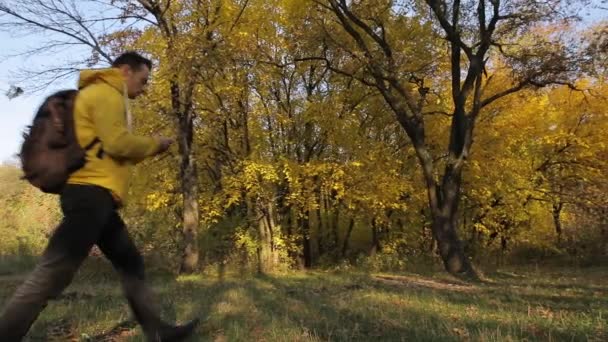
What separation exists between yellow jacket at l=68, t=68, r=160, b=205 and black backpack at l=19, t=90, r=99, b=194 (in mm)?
40

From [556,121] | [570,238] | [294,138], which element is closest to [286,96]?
[294,138]

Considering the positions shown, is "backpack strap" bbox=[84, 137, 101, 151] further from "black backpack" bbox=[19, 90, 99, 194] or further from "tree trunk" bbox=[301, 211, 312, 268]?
"tree trunk" bbox=[301, 211, 312, 268]

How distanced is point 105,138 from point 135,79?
595 mm

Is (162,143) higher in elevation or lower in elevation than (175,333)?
higher

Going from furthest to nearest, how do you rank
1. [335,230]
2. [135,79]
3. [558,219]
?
[335,230], [558,219], [135,79]

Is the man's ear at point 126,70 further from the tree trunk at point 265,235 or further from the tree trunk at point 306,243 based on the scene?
the tree trunk at point 306,243

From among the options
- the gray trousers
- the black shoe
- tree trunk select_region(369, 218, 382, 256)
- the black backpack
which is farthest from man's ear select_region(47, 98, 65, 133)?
tree trunk select_region(369, 218, 382, 256)

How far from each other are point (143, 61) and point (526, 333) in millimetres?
3525

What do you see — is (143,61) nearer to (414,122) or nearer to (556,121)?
(414,122)

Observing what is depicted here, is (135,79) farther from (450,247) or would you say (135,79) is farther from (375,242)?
(375,242)

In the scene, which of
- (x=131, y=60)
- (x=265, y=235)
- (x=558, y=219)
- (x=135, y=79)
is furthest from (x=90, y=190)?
(x=558, y=219)

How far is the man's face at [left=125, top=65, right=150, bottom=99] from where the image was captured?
363 cm

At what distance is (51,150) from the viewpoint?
126 inches

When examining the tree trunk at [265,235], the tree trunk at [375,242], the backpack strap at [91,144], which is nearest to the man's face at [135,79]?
the backpack strap at [91,144]
